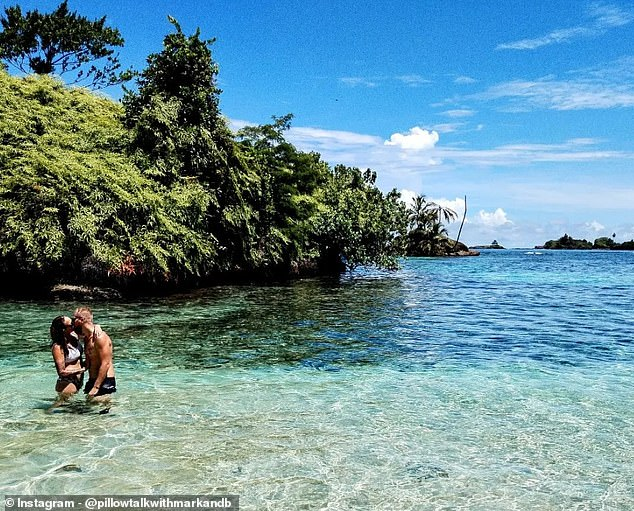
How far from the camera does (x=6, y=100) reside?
929 inches

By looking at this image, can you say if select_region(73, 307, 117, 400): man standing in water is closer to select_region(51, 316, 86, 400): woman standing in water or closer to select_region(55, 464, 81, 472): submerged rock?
select_region(51, 316, 86, 400): woman standing in water

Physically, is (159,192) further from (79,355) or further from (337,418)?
(337,418)

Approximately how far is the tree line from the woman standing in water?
1166 centimetres

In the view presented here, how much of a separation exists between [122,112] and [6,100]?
6785 millimetres

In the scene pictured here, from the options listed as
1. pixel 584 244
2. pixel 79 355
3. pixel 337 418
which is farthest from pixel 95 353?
pixel 584 244

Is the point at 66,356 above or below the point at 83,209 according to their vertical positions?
below

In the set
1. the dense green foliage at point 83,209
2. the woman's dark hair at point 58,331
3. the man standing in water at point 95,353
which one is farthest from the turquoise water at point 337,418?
the dense green foliage at point 83,209

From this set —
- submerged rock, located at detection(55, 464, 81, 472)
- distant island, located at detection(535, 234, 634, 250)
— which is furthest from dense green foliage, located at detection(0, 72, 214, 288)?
distant island, located at detection(535, 234, 634, 250)

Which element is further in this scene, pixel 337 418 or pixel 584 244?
pixel 584 244

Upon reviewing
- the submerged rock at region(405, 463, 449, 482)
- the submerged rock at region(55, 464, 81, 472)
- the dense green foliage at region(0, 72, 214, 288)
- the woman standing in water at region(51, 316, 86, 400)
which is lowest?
the submerged rock at region(55, 464, 81, 472)

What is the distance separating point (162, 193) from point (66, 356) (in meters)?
15.5

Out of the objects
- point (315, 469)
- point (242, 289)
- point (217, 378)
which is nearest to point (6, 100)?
point (242, 289)

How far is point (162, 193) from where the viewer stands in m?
22.4

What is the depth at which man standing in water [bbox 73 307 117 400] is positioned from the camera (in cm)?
736
